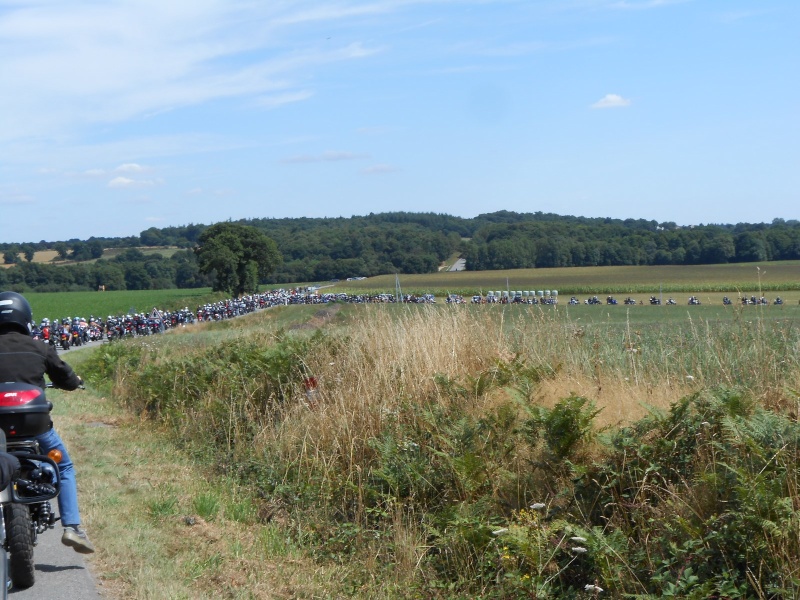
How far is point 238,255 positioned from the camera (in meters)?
90.8

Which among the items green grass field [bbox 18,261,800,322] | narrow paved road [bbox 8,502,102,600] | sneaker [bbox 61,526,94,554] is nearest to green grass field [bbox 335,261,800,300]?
green grass field [bbox 18,261,800,322]

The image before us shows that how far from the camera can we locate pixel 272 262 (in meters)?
89.3

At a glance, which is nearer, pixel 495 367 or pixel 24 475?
pixel 24 475

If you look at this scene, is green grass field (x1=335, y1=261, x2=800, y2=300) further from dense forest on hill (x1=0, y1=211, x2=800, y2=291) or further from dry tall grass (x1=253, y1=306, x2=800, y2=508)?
dry tall grass (x1=253, y1=306, x2=800, y2=508)

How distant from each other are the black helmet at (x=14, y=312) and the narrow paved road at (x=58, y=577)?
1843 millimetres

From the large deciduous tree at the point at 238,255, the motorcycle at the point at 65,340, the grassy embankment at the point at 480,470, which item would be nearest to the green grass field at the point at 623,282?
the grassy embankment at the point at 480,470

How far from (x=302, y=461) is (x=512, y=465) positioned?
3250 millimetres

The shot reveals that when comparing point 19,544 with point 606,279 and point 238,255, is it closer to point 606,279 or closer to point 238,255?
point 606,279

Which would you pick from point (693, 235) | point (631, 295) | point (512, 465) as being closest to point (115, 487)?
point (512, 465)

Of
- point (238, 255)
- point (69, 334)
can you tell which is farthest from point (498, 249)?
point (238, 255)

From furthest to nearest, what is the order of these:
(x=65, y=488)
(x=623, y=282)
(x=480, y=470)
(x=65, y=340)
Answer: (x=65, y=340) < (x=623, y=282) < (x=480, y=470) < (x=65, y=488)

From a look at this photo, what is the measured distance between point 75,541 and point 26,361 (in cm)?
140

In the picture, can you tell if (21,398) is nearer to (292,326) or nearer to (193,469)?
(193,469)

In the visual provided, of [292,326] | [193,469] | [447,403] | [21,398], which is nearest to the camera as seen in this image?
[21,398]
